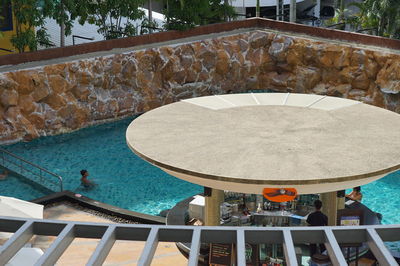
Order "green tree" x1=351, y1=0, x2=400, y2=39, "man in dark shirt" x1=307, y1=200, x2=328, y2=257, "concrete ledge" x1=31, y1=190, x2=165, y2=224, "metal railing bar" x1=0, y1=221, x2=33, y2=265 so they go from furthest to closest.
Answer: "green tree" x1=351, y1=0, x2=400, y2=39
"concrete ledge" x1=31, y1=190, x2=165, y2=224
"man in dark shirt" x1=307, y1=200, x2=328, y2=257
"metal railing bar" x1=0, y1=221, x2=33, y2=265

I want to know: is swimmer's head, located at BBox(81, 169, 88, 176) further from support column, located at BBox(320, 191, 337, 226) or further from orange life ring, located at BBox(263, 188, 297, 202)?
orange life ring, located at BBox(263, 188, 297, 202)

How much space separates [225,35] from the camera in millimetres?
→ 31984

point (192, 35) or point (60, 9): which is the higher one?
point (60, 9)

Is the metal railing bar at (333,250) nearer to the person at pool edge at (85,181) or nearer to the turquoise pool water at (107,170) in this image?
the turquoise pool water at (107,170)

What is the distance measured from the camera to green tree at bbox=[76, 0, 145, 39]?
28866mm

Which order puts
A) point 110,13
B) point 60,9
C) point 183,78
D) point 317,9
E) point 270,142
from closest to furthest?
point 270,142, point 60,9, point 110,13, point 183,78, point 317,9

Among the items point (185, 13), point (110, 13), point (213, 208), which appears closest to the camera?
point (213, 208)

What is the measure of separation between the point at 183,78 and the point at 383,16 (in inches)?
398

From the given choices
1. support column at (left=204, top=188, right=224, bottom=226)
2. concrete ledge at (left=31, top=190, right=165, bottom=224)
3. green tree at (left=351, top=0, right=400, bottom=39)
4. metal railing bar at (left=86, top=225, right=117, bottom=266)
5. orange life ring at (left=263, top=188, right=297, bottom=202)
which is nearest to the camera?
metal railing bar at (left=86, top=225, right=117, bottom=266)

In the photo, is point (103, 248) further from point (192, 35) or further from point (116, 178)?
point (192, 35)

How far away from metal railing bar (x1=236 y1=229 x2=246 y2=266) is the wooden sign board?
5.62 meters

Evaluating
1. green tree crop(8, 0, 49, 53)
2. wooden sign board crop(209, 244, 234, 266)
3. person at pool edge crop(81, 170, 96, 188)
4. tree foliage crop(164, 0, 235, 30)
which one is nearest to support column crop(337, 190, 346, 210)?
wooden sign board crop(209, 244, 234, 266)

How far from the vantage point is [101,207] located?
17.7 metres

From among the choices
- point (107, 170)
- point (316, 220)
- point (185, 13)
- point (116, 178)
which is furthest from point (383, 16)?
point (316, 220)
